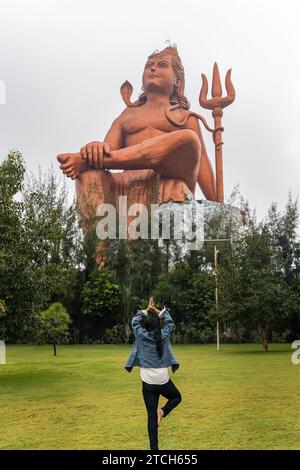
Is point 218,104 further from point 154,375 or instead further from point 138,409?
point 154,375

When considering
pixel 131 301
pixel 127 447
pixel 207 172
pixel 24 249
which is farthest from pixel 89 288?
pixel 127 447

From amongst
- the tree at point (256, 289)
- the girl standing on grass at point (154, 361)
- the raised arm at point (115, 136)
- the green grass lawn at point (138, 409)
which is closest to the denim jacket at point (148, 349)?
the girl standing on grass at point (154, 361)

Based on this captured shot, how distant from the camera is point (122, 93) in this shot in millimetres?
37125

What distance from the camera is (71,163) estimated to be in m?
33.1

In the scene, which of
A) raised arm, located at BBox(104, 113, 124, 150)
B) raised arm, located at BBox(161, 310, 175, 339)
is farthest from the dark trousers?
raised arm, located at BBox(104, 113, 124, 150)

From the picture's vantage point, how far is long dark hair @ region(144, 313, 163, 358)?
5746mm

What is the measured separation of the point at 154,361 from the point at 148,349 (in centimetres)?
13

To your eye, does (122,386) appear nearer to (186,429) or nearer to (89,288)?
(186,429)

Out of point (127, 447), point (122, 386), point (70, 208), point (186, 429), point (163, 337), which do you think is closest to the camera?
point (163, 337)

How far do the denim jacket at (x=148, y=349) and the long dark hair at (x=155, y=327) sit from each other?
0.03m

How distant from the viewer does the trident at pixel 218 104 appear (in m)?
36.5

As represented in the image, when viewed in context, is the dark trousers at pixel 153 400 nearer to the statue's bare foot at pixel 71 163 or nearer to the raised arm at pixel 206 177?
the statue's bare foot at pixel 71 163

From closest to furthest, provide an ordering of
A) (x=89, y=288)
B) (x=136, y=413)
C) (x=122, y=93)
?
1. (x=136, y=413)
2. (x=89, y=288)
3. (x=122, y=93)

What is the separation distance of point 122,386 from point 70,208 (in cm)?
2060
